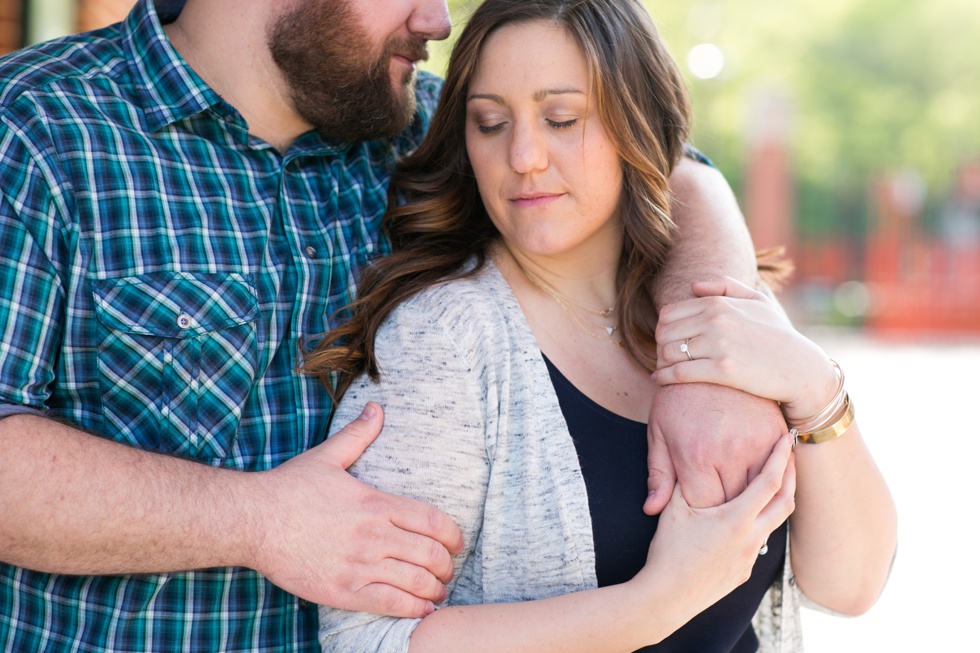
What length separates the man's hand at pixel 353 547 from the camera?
2053mm

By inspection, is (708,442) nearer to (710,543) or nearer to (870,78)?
(710,543)

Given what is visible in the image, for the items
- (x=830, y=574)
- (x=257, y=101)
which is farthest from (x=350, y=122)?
(x=830, y=574)

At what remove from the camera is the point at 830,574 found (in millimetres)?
2338

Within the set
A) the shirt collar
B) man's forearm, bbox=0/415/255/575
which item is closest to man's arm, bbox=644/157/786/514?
man's forearm, bbox=0/415/255/575

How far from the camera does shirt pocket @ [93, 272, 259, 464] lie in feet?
7.29

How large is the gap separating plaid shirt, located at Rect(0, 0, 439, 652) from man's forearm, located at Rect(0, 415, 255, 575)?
6cm

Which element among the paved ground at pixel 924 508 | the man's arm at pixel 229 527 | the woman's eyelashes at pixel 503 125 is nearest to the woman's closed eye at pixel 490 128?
the woman's eyelashes at pixel 503 125

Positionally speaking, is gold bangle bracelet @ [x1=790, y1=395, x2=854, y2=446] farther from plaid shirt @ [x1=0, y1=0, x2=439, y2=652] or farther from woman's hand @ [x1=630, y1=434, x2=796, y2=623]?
plaid shirt @ [x1=0, y1=0, x2=439, y2=652]

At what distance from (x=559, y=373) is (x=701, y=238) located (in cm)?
58

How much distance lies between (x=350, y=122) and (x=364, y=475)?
0.98m

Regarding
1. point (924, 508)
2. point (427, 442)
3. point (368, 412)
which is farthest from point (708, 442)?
point (924, 508)

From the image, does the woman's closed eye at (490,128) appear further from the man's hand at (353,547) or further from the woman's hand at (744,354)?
the man's hand at (353,547)

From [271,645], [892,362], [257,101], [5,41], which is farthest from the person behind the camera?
[892,362]

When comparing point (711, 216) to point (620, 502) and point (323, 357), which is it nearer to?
point (620, 502)
